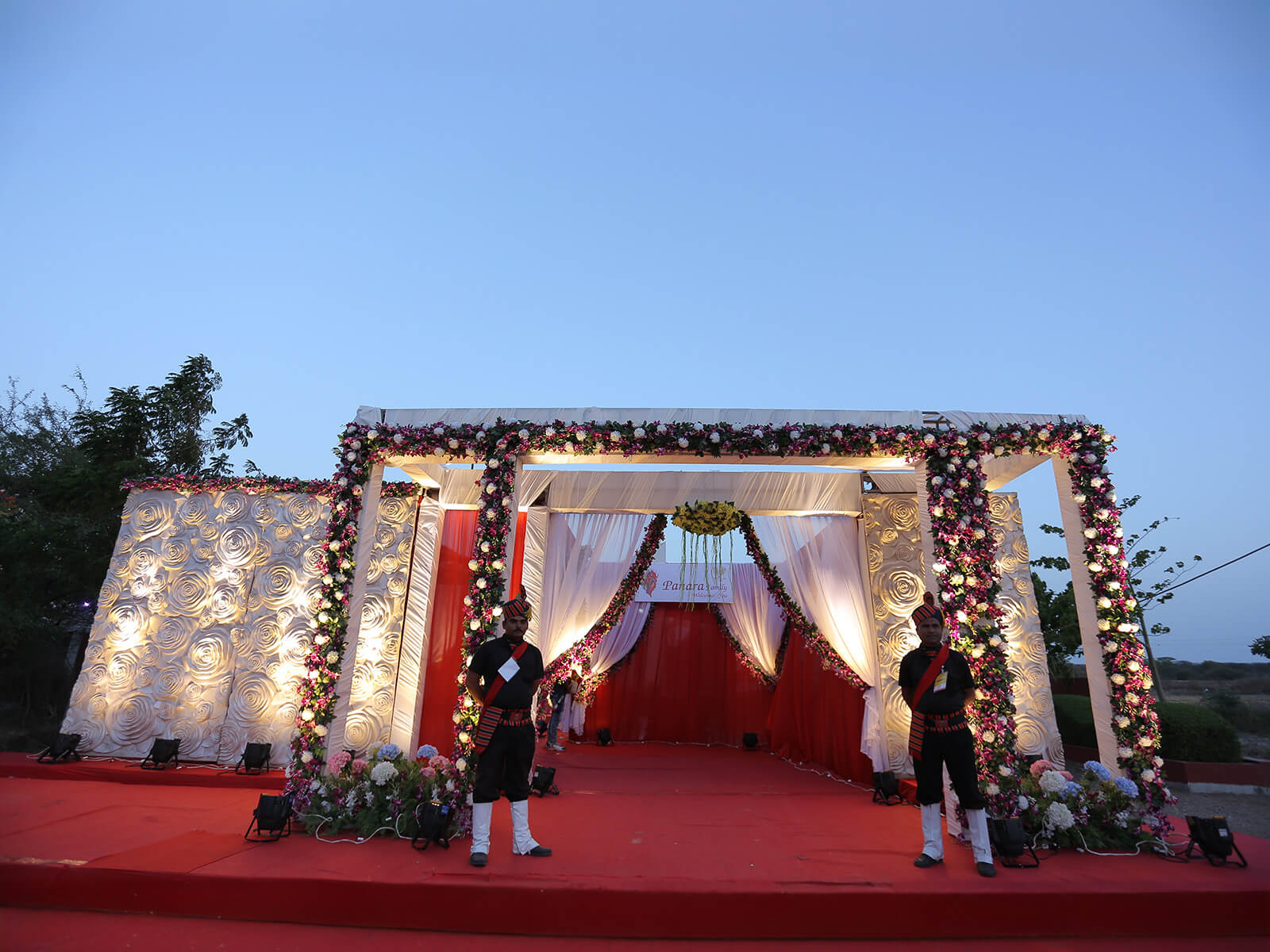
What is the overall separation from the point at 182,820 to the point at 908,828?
5559mm

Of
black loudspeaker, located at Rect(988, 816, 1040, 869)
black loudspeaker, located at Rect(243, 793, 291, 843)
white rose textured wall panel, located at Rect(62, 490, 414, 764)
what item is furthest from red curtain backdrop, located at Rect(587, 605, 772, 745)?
black loudspeaker, located at Rect(243, 793, 291, 843)

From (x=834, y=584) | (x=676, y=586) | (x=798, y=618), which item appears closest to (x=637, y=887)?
(x=798, y=618)

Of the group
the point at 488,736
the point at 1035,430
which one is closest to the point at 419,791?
the point at 488,736

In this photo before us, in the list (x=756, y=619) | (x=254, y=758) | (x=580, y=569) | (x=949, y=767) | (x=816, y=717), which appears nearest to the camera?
(x=949, y=767)

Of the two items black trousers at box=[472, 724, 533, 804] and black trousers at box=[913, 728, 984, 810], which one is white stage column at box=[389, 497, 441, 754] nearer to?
black trousers at box=[472, 724, 533, 804]

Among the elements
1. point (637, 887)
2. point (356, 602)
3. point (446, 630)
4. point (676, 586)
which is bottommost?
point (637, 887)

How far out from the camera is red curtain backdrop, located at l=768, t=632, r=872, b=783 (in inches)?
251

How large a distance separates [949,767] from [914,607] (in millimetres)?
2513

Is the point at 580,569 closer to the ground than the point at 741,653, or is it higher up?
higher up

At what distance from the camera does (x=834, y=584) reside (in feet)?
21.0

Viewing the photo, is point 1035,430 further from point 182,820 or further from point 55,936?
point 182,820

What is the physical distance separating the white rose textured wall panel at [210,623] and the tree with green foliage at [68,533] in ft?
8.35

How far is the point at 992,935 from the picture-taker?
10.6ft

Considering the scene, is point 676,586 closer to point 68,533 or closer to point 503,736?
point 503,736
